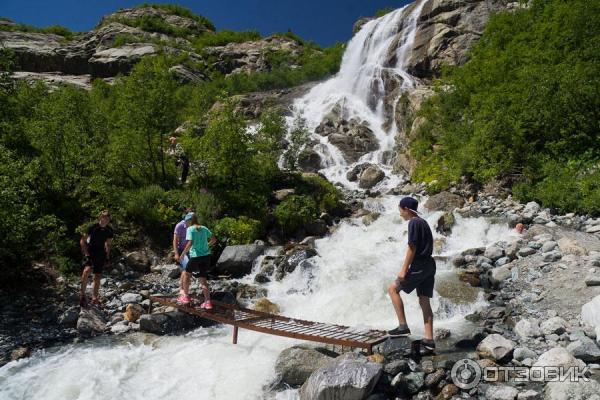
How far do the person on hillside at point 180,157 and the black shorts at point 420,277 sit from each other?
43.6 feet

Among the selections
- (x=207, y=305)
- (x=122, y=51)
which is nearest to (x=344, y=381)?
(x=207, y=305)

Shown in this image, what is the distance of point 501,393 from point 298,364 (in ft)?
9.59

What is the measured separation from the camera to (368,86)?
33.4 meters

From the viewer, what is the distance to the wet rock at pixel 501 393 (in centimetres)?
499

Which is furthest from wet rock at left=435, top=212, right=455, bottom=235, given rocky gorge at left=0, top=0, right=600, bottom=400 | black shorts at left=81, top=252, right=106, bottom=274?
black shorts at left=81, top=252, right=106, bottom=274

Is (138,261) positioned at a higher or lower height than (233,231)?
lower

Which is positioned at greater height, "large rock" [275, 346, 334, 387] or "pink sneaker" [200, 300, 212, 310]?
"pink sneaker" [200, 300, 212, 310]

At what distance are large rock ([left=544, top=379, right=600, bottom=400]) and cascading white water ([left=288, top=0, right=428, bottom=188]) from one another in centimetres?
2015

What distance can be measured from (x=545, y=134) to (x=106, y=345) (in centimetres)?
1626

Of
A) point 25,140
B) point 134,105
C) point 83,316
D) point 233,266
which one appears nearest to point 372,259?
point 233,266

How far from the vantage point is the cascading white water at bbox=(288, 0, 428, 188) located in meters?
27.3

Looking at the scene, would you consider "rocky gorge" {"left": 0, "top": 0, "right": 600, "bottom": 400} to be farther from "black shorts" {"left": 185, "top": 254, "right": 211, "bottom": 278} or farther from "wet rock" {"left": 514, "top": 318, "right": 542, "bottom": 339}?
"black shorts" {"left": 185, "top": 254, "right": 211, "bottom": 278}

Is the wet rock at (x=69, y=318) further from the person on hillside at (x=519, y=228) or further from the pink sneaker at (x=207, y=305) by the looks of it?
the person on hillside at (x=519, y=228)

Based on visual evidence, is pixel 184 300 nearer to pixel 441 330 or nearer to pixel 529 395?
pixel 441 330
